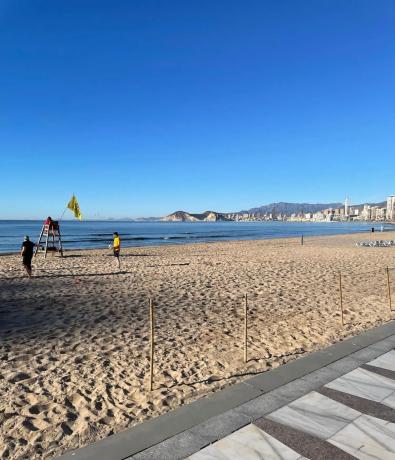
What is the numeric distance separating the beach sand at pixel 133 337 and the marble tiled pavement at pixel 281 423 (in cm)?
44

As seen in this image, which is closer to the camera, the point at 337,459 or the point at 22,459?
the point at 337,459

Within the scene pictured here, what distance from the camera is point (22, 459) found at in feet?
11.2

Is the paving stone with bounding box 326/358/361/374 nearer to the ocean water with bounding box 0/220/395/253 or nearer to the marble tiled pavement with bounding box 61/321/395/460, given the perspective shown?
the marble tiled pavement with bounding box 61/321/395/460

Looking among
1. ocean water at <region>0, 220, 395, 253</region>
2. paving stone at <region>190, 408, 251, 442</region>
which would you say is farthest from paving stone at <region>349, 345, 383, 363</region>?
ocean water at <region>0, 220, 395, 253</region>

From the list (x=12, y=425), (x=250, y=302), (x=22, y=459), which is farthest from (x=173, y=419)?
(x=250, y=302)

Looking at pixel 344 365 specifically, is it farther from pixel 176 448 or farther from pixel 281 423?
pixel 176 448

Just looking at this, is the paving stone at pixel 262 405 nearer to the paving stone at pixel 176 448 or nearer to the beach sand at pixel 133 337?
the paving stone at pixel 176 448

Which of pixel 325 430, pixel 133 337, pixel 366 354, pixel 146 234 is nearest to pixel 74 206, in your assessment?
pixel 133 337

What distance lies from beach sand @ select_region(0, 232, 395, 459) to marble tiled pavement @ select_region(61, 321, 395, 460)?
442mm

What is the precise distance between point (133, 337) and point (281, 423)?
4017 mm

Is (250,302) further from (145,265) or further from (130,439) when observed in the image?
(145,265)

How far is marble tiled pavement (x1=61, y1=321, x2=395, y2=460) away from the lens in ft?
10.8

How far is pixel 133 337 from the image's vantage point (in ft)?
23.5

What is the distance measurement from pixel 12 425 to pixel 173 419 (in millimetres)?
1772
